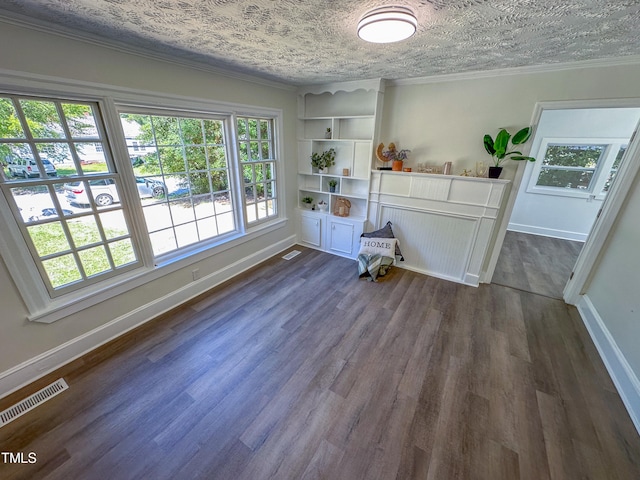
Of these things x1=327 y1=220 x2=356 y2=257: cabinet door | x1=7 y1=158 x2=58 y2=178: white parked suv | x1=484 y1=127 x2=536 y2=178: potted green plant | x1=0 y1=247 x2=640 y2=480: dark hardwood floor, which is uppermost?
x1=484 y1=127 x2=536 y2=178: potted green plant

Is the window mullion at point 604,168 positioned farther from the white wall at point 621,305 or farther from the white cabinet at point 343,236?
the white cabinet at point 343,236

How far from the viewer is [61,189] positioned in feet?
5.97

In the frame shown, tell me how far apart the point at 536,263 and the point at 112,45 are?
554 cm

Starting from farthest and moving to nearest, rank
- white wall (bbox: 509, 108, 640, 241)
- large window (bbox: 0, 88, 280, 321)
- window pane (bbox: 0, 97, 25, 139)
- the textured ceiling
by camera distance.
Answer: white wall (bbox: 509, 108, 640, 241) < large window (bbox: 0, 88, 280, 321) < window pane (bbox: 0, 97, 25, 139) < the textured ceiling

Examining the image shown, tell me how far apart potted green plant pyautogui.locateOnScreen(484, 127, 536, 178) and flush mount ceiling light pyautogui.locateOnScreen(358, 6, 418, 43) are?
1.83 m

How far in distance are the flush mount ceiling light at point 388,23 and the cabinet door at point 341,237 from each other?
250 cm

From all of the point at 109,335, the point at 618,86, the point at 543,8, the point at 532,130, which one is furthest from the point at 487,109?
the point at 109,335

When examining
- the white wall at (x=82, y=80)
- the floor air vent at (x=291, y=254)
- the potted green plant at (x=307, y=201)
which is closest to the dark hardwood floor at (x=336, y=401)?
the white wall at (x=82, y=80)

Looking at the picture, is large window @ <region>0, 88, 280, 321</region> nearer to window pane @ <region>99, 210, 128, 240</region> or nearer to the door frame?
window pane @ <region>99, 210, 128, 240</region>

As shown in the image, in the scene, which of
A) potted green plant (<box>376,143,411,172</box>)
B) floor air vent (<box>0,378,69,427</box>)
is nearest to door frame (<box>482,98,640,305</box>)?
potted green plant (<box>376,143,411,172</box>)

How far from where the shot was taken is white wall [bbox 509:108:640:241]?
13.5 ft

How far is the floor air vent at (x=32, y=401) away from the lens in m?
1.62

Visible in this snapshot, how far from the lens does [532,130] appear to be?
2.58 metres

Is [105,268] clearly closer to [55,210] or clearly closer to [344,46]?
[55,210]
